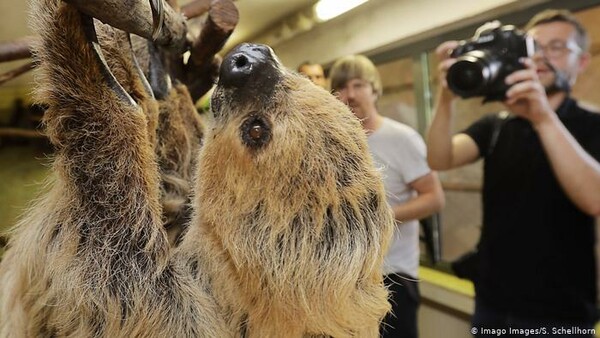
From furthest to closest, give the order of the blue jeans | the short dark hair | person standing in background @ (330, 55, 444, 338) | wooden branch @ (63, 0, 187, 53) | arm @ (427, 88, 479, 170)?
person standing in background @ (330, 55, 444, 338) < arm @ (427, 88, 479, 170) < the short dark hair < the blue jeans < wooden branch @ (63, 0, 187, 53)

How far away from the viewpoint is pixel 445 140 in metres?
1.59

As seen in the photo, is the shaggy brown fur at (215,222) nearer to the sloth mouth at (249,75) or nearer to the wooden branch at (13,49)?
the sloth mouth at (249,75)

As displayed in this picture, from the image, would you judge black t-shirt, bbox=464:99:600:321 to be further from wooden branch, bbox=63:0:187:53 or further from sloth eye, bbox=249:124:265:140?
wooden branch, bbox=63:0:187:53

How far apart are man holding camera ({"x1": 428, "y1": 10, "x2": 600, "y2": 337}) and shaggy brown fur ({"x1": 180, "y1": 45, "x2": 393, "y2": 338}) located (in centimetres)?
74

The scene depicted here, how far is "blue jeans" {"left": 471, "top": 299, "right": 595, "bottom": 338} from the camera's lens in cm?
133

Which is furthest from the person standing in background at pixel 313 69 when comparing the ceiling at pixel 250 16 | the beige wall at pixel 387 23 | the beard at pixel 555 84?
the beard at pixel 555 84

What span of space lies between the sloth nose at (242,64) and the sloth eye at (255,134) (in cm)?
7

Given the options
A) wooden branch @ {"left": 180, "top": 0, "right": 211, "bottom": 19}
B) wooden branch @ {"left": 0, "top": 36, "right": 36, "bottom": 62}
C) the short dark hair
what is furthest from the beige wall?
wooden branch @ {"left": 0, "top": 36, "right": 36, "bottom": 62}

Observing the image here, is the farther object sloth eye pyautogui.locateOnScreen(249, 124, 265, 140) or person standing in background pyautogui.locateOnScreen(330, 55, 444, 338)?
person standing in background pyautogui.locateOnScreen(330, 55, 444, 338)

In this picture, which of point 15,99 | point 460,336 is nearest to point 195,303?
point 460,336

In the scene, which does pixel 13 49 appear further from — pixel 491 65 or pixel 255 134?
pixel 491 65

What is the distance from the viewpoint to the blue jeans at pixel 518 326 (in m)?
1.33

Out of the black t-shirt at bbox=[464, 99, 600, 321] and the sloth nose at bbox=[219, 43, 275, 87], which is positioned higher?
the sloth nose at bbox=[219, 43, 275, 87]

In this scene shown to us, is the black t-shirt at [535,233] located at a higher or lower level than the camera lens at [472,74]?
lower
